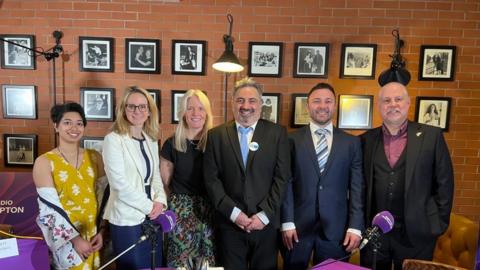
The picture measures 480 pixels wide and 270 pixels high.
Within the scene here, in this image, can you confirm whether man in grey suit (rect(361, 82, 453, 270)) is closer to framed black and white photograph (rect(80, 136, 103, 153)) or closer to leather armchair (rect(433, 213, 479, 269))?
leather armchair (rect(433, 213, 479, 269))

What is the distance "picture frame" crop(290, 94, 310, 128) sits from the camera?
3.26 m

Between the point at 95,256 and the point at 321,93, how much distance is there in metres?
1.89

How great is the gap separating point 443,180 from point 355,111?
1280mm

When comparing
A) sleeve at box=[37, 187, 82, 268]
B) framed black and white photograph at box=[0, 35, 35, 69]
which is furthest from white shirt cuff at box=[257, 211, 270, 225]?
framed black and white photograph at box=[0, 35, 35, 69]

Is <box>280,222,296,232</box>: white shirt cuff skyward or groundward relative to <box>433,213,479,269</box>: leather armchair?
skyward

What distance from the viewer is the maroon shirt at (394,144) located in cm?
217

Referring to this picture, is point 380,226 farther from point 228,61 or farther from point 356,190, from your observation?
point 228,61

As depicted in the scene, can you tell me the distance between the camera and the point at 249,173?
2135mm

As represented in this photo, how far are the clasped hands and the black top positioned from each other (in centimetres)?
40

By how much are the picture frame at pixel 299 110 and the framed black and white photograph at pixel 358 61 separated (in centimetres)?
44

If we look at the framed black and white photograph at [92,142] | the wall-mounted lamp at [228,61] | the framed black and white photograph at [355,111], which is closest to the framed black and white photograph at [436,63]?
the framed black and white photograph at [355,111]

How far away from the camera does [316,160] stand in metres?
2.18

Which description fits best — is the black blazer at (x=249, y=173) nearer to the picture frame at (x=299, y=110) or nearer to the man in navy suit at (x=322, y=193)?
the man in navy suit at (x=322, y=193)

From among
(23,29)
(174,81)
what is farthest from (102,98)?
(23,29)
